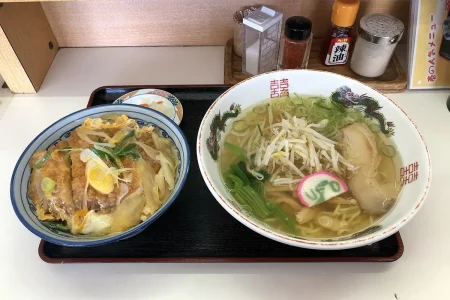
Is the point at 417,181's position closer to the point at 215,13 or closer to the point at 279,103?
the point at 279,103

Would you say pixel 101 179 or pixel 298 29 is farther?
pixel 298 29

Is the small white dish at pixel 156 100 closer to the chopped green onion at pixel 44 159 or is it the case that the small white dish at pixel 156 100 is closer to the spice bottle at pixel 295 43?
the chopped green onion at pixel 44 159

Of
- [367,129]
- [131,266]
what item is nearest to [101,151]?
[131,266]

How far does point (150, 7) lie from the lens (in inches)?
60.1

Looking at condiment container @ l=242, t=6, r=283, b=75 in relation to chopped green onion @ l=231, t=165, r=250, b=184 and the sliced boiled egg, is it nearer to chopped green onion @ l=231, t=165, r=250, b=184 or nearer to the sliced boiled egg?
chopped green onion @ l=231, t=165, r=250, b=184

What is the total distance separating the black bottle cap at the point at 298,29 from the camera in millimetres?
1275

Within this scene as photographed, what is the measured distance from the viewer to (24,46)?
1434 mm

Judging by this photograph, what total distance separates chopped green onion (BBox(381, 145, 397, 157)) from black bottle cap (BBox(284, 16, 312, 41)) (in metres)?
0.47

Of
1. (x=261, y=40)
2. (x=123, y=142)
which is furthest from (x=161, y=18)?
(x=123, y=142)

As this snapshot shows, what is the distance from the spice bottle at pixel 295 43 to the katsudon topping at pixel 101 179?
1.87 feet

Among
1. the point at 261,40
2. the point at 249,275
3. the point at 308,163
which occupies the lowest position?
the point at 249,275

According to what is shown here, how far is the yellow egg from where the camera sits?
3.23 ft

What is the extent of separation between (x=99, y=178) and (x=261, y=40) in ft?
2.50

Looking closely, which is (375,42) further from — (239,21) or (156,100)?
(156,100)
